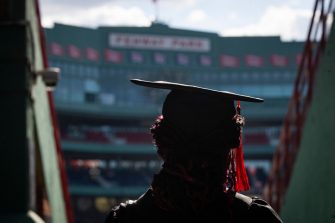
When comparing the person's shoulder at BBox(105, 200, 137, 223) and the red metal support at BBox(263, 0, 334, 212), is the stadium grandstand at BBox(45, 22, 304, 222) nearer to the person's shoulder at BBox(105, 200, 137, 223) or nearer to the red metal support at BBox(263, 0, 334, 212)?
the red metal support at BBox(263, 0, 334, 212)

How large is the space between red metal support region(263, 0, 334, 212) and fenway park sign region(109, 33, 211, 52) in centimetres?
4850

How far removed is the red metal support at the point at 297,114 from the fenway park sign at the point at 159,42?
159 feet

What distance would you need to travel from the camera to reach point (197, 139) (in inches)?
87.4

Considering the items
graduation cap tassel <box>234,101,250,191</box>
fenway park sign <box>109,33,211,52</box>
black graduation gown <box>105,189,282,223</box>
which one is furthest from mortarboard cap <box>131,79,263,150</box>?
fenway park sign <box>109,33,211,52</box>

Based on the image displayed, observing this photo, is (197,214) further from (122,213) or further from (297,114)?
(297,114)

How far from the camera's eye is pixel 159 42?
5791 centimetres

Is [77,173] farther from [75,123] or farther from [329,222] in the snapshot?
[329,222]

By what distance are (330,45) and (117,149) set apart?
1861 inches

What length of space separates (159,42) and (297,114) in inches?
2021

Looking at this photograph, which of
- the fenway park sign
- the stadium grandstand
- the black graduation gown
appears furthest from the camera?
the fenway park sign

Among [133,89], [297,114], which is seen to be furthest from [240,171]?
→ [133,89]

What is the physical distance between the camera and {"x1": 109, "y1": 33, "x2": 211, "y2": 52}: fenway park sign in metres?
56.4

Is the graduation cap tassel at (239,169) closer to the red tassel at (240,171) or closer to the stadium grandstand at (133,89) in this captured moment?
the red tassel at (240,171)

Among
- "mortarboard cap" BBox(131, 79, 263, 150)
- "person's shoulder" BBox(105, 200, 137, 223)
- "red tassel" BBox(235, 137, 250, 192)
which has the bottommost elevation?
"person's shoulder" BBox(105, 200, 137, 223)
